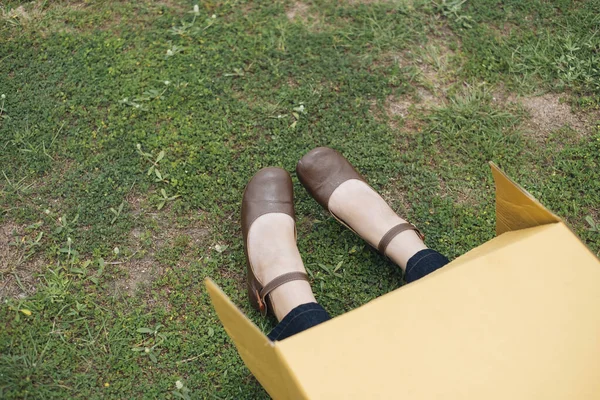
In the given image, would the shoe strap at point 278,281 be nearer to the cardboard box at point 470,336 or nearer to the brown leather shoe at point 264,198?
the brown leather shoe at point 264,198

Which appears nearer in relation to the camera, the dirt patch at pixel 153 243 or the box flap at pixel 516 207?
the box flap at pixel 516 207

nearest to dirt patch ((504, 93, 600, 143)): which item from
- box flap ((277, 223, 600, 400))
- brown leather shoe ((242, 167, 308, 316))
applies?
brown leather shoe ((242, 167, 308, 316))

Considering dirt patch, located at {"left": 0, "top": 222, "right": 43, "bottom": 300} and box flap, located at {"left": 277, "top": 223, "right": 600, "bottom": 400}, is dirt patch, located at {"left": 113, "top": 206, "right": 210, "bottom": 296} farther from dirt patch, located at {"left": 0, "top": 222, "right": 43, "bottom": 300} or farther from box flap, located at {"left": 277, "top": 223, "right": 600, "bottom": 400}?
box flap, located at {"left": 277, "top": 223, "right": 600, "bottom": 400}

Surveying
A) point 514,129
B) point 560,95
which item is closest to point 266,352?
point 514,129

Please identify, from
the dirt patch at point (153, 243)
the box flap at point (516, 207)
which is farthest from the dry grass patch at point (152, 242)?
the box flap at point (516, 207)

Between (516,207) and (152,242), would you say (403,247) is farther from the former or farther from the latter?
(152,242)

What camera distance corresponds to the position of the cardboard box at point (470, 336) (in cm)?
172

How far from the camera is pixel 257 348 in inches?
70.4

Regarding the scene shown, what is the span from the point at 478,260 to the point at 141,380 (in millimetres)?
1646

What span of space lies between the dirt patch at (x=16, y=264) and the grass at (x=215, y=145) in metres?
0.01

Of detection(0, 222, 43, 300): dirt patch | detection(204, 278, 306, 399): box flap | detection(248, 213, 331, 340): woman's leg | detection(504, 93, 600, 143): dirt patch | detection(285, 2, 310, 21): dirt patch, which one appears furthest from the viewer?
detection(285, 2, 310, 21): dirt patch

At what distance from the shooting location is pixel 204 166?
10.3ft

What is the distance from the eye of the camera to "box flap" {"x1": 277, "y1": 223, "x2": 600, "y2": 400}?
1.73m

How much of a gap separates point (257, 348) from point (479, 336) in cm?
72
